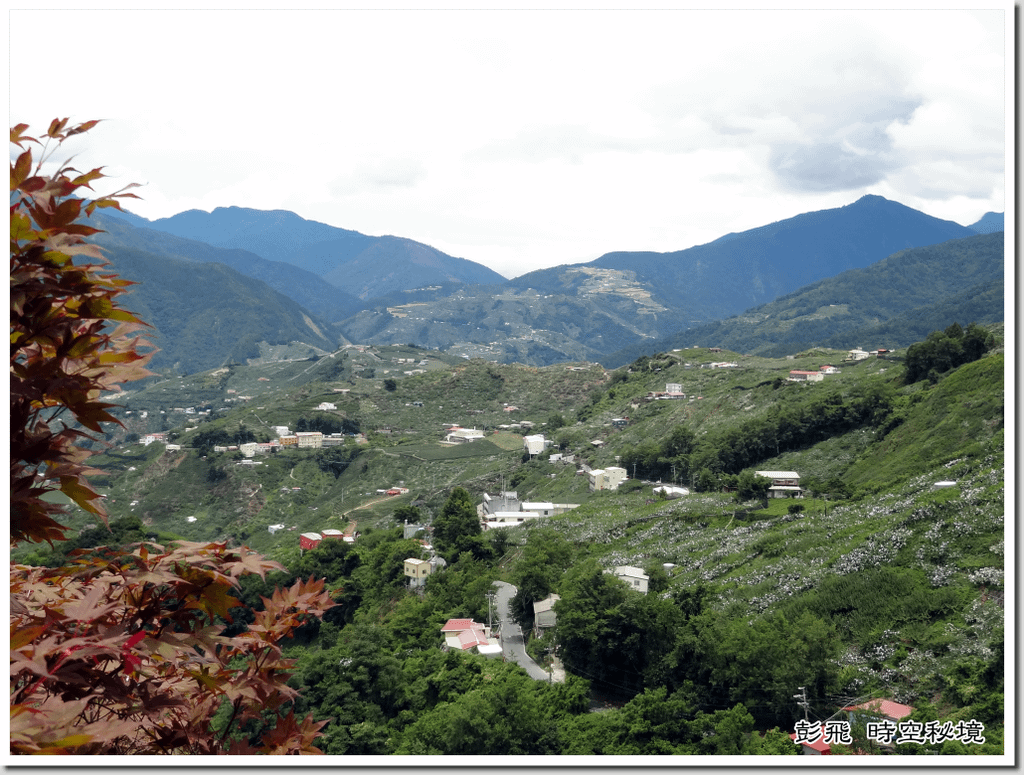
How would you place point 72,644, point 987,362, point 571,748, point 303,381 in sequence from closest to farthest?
point 72,644, point 571,748, point 987,362, point 303,381

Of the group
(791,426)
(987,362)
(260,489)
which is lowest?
(260,489)

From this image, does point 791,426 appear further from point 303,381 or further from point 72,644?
point 303,381

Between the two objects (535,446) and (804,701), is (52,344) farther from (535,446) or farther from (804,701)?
(535,446)

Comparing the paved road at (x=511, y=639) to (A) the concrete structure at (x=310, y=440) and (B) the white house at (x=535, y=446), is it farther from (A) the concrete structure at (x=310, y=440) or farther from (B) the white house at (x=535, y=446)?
(A) the concrete structure at (x=310, y=440)

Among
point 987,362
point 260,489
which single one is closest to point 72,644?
point 987,362

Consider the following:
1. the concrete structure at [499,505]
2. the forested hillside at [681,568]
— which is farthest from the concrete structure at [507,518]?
the forested hillside at [681,568]

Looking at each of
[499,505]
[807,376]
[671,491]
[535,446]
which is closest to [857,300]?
[807,376]

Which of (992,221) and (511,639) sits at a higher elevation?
(992,221)
